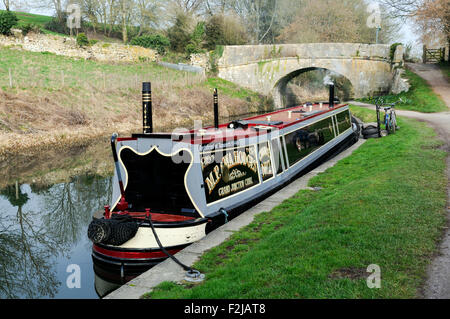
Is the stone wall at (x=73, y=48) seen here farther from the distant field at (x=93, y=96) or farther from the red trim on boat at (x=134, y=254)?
the red trim on boat at (x=134, y=254)

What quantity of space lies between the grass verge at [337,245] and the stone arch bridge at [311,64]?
19.0 m

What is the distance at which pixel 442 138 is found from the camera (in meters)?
11.8

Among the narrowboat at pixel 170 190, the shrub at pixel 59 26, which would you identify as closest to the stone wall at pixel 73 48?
the shrub at pixel 59 26

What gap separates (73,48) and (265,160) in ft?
78.9

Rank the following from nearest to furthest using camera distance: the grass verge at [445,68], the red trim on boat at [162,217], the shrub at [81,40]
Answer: the red trim on boat at [162,217], the grass verge at [445,68], the shrub at [81,40]

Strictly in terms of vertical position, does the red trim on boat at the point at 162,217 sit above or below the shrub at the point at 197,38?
below

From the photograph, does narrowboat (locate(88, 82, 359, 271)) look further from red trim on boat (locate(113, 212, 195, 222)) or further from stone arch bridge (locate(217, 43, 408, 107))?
stone arch bridge (locate(217, 43, 408, 107))

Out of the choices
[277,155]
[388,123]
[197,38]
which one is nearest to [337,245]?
[277,155]

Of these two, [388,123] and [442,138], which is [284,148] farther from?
[388,123]

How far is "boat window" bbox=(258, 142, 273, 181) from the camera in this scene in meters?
8.13

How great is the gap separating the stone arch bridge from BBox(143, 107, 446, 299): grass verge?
19.0 meters

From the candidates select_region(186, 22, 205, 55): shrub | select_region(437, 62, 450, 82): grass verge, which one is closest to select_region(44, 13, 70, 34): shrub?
select_region(186, 22, 205, 55): shrub

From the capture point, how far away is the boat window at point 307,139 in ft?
31.2
